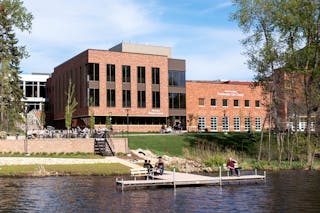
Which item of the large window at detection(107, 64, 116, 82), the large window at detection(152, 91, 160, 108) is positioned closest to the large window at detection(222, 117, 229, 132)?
the large window at detection(152, 91, 160, 108)

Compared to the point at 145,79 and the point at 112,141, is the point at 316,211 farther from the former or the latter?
the point at 145,79

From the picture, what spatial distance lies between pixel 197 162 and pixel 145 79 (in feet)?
117

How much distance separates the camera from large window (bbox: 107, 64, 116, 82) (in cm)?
7512

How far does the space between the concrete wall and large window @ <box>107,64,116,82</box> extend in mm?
25405

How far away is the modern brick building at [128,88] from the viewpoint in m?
74.1

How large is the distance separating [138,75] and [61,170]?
41523 millimetres

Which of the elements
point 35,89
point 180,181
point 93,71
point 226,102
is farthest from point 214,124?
point 180,181

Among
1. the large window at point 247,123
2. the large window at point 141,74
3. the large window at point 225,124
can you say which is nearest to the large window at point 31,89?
the large window at point 141,74

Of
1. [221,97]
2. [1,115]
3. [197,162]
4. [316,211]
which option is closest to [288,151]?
[197,162]

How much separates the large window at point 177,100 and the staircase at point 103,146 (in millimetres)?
32121

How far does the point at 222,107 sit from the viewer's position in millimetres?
89000

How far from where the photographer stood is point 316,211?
67.2 feet

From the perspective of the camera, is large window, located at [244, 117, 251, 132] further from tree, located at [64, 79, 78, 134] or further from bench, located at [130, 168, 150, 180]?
bench, located at [130, 168, 150, 180]

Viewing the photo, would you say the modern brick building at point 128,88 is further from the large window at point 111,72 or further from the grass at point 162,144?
the grass at point 162,144
